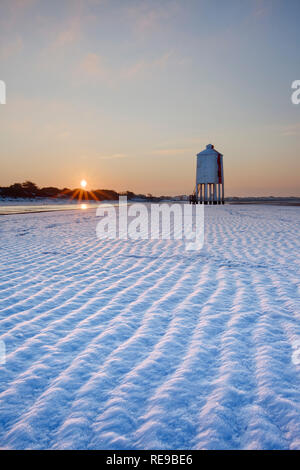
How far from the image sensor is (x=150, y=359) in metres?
2.62

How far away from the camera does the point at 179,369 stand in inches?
97.0

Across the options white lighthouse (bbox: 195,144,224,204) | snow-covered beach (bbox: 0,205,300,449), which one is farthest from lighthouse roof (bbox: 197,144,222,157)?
snow-covered beach (bbox: 0,205,300,449)

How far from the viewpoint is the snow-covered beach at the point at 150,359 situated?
181 centimetres

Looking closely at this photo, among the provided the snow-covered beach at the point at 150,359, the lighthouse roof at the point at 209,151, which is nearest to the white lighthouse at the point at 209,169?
the lighthouse roof at the point at 209,151

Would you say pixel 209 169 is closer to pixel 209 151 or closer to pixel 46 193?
pixel 209 151

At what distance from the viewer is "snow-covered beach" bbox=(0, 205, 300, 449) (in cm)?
181

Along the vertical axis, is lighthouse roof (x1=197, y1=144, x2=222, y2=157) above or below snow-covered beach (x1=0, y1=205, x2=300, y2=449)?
above

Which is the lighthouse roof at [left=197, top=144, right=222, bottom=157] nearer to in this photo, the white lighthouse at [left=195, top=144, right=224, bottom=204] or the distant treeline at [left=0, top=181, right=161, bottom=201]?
the white lighthouse at [left=195, top=144, right=224, bottom=204]

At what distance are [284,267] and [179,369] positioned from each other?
410 centimetres

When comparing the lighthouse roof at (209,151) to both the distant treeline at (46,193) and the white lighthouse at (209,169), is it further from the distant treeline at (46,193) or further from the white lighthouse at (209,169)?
the distant treeline at (46,193)

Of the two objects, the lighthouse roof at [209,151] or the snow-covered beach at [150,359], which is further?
the lighthouse roof at [209,151]

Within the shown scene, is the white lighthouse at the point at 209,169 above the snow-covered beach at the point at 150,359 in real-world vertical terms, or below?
above

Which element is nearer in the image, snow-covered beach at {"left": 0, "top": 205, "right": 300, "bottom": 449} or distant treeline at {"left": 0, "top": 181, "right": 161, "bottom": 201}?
snow-covered beach at {"left": 0, "top": 205, "right": 300, "bottom": 449}

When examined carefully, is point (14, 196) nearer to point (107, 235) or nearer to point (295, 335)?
point (107, 235)
